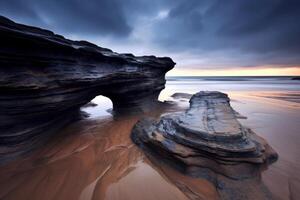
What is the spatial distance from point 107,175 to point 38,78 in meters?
2.83

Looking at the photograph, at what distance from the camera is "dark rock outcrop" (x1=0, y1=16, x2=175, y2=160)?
129 inches

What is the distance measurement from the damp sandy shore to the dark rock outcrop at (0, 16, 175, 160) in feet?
2.40

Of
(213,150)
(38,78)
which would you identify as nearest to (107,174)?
(213,150)

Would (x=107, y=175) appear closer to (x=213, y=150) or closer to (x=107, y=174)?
(x=107, y=174)

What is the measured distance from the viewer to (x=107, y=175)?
3377 millimetres

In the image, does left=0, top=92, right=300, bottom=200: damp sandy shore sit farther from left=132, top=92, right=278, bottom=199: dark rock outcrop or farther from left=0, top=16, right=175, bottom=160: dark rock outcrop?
left=0, top=16, right=175, bottom=160: dark rock outcrop

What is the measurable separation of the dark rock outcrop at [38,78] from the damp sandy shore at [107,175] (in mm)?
731

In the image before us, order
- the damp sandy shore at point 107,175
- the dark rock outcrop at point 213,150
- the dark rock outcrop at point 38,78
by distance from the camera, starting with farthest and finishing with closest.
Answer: the dark rock outcrop at point 38,78 → the dark rock outcrop at point 213,150 → the damp sandy shore at point 107,175

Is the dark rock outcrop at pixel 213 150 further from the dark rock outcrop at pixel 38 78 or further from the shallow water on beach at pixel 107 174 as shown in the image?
the dark rock outcrop at pixel 38 78

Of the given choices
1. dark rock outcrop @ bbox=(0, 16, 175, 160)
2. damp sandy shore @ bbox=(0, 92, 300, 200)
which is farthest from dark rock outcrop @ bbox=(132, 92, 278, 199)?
dark rock outcrop @ bbox=(0, 16, 175, 160)

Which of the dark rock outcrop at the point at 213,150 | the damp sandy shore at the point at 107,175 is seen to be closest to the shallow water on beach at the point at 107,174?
the damp sandy shore at the point at 107,175

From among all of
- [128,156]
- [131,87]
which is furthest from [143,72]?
[128,156]

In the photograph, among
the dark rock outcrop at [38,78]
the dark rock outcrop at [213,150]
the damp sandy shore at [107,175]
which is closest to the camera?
the damp sandy shore at [107,175]

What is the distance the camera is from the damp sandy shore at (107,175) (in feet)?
9.40
